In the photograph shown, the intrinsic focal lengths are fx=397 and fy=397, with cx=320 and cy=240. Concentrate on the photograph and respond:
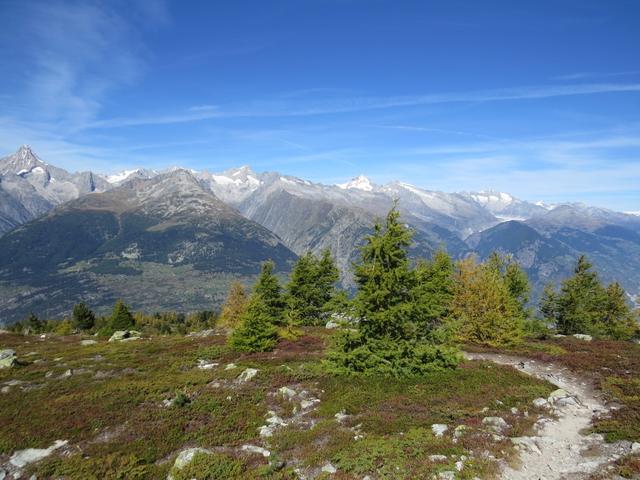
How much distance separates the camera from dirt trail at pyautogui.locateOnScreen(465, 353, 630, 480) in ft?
46.1

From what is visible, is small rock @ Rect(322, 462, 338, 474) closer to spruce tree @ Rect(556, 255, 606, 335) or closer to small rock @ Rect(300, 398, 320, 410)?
small rock @ Rect(300, 398, 320, 410)

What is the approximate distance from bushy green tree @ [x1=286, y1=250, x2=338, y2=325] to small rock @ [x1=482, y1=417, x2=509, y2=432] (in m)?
42.9

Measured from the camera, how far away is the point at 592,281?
A: 65500mm

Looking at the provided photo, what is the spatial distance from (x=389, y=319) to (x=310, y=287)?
39.2 meters

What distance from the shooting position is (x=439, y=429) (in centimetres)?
1767

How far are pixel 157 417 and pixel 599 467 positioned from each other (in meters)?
20.2

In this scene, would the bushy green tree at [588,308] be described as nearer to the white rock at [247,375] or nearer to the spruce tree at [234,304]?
the spruce tree at [234,304]

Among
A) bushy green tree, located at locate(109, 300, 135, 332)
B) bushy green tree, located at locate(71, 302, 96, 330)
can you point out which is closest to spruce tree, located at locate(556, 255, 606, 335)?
bushy green tree, located at locate(109, 300, 135, 332)

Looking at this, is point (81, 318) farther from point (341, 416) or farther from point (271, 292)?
point (341, 416)

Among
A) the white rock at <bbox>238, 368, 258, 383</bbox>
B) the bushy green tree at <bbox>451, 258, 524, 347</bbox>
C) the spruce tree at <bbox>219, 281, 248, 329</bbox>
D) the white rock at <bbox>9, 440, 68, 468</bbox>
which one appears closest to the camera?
the white rock at <bbox>9, 440, 68, 468</bbox>

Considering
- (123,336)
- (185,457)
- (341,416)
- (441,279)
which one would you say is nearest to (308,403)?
(341,416)

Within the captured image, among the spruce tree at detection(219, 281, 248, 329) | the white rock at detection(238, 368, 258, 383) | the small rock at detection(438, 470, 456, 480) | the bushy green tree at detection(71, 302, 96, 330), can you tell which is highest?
the small rock at detection(438, 470, 456, 480)

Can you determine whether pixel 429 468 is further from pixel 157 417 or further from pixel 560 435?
pixel 157 417

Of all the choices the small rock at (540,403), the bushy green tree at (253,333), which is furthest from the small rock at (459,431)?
the bushy green tree at (253,333)
